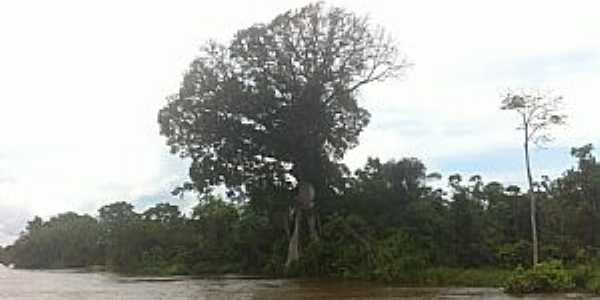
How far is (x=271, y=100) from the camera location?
4400 cm

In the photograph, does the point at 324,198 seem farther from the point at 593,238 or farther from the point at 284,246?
the point at 593,238

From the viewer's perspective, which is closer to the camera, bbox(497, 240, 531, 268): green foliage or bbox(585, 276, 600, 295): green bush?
bbox(585, 276, 600, 295): green bush

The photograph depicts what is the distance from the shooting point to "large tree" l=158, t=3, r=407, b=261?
144 ft

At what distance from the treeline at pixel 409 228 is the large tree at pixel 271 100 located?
2.50 m

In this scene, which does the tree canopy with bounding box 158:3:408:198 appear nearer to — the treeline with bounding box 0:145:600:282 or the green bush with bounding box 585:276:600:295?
the treeline with bounding box 0:145:600:282

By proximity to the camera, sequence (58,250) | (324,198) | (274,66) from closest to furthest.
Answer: (274,66)
(324,198)
(58,250)

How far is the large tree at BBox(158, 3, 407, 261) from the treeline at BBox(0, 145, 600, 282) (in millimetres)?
2500

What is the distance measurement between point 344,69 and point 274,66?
12.4ft

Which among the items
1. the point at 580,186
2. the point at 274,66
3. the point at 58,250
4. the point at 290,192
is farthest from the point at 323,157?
the point at 58,250

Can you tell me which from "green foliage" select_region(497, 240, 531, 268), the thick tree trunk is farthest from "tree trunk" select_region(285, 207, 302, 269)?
"green foliage" select_region(497, 240, 531, 268)

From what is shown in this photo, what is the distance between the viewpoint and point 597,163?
47.8 meters

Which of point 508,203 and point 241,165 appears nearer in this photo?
point 241,165

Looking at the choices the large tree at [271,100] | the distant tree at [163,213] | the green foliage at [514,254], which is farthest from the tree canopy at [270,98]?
the distant tree at [163,213]

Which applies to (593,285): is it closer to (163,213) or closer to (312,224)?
(312,224)
